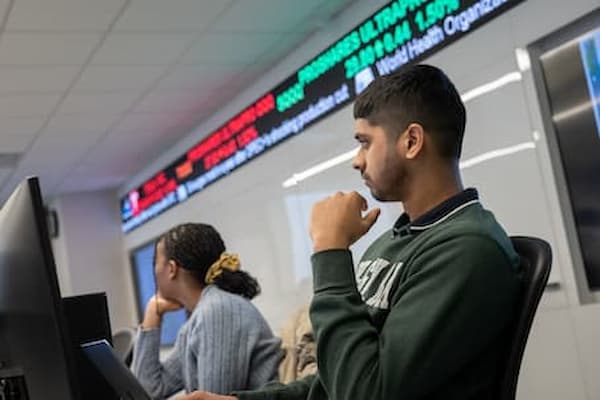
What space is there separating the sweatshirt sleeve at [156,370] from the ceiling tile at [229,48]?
1.89 metres

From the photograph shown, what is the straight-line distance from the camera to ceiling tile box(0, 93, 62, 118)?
13.9 ft

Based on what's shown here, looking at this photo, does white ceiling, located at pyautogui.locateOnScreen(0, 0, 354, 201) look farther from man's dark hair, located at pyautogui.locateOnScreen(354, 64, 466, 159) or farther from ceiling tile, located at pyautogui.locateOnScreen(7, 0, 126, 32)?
man's dark hair, located at pyautogui.locateOnScreen(354, 64, 466, 159)

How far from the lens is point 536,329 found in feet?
9.11

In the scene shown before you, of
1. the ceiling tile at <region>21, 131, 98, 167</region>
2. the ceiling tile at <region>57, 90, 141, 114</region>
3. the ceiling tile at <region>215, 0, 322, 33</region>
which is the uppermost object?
the ceiling tile at <region>215, 0, 322, 33</region>

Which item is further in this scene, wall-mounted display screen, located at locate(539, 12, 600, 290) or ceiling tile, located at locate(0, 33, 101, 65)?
ceiling tile, located at locate(0, 33, 101, 65)

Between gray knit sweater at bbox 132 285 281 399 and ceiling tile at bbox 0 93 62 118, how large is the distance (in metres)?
2.52

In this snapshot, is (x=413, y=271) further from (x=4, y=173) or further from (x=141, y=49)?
(x=4, y=173)

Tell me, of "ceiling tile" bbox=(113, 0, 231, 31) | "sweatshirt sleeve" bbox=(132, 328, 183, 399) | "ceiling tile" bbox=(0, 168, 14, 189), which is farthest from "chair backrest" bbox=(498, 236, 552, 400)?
"ceiling tile" bbox=(0, 168, 14, 189)

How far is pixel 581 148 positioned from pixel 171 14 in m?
1.88

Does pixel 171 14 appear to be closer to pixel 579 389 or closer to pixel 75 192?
pixel 579 389

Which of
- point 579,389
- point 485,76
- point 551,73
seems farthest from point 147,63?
point 579,389

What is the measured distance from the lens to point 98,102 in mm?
4551

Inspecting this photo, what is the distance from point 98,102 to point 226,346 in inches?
115

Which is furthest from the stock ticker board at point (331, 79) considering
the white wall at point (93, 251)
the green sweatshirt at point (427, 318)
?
the green sweatshirt at point (427, 318)
